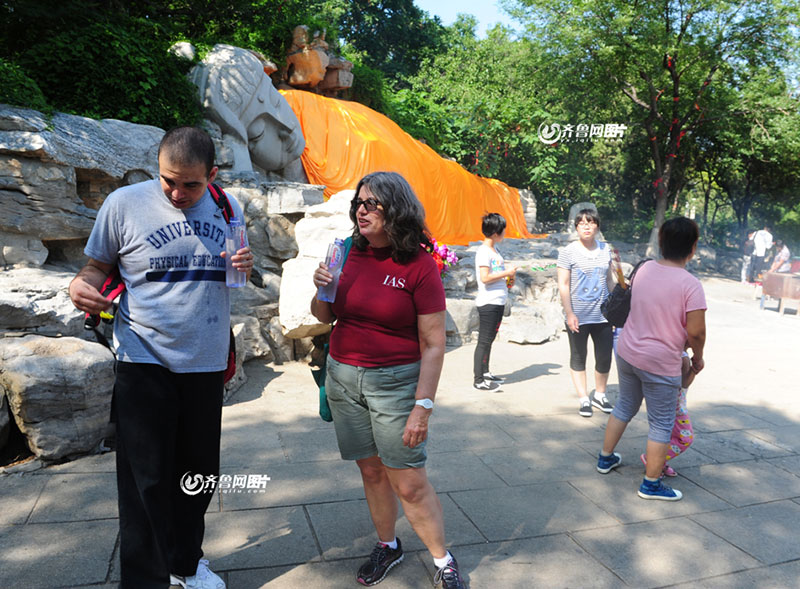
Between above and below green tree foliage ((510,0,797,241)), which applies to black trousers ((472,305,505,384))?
below

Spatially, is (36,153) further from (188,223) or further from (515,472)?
(515,472)

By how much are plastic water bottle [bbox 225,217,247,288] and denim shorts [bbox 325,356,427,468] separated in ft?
1.58

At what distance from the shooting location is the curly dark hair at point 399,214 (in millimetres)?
2096

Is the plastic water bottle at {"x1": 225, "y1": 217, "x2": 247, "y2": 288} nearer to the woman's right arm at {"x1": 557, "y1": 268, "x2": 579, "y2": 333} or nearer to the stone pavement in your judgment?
the stone pavement

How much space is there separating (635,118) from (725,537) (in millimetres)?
20531

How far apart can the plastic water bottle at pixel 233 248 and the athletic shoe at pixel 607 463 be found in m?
2.50

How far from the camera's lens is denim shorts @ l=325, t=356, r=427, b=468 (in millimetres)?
2133

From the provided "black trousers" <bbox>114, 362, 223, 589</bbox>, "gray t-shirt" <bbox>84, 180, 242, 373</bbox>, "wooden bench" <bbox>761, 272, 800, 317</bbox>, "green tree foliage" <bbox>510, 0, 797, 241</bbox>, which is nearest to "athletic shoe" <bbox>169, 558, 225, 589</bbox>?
"black trousers" <bbox>114, 362, 223, 589</bbox>

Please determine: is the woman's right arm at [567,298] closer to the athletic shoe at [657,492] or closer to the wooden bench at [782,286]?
the athletic shoe at [657,492]

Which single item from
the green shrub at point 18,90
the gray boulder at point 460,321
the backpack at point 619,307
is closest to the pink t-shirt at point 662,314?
the backpack at point 619,307

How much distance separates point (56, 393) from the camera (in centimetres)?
328

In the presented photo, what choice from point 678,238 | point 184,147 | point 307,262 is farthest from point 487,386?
point 184,147

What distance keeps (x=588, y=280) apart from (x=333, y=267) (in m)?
2.83

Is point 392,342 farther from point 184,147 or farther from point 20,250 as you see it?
point 20,250
